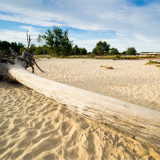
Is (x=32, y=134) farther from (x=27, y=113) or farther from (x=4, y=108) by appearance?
(x=4, y=108)

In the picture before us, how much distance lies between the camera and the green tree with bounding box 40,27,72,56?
3659 cm

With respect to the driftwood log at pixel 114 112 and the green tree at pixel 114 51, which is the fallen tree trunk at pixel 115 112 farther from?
the green tree at pixel 114 51

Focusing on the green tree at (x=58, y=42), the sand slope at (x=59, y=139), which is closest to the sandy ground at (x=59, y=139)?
the sand slope at (x=59, y=139)

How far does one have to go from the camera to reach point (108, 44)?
61719 millimetres

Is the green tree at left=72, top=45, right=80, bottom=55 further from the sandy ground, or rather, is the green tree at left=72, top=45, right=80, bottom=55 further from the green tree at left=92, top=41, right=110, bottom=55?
the sandy ground

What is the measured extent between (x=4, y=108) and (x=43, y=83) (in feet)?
3.74

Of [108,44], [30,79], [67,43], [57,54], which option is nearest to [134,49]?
[108,44]

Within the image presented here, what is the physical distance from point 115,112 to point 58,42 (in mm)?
38281

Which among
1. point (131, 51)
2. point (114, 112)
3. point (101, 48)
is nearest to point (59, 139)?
point (114, 112)

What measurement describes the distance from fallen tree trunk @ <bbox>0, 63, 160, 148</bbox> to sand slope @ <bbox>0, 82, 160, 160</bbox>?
19cm

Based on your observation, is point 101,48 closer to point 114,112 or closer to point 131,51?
point 131,51

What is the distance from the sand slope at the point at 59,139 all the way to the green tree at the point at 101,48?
57.2m

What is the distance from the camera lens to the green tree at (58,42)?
36.6m

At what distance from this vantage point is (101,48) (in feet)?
196
